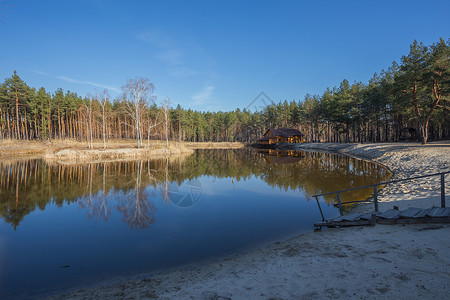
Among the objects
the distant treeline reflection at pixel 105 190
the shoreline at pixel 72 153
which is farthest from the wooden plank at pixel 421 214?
the shoreline at pixel 72 153

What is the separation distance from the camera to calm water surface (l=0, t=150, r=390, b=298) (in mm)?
6348

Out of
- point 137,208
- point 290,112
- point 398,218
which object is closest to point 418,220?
point 398,218

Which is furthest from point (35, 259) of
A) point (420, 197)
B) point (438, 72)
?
point (438, 72)

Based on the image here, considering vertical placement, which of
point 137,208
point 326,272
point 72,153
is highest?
point 72,153

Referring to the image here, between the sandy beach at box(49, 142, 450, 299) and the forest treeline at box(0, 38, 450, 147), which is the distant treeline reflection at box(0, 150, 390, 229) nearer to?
the sandy beach at box(49, 142, 450, 299)

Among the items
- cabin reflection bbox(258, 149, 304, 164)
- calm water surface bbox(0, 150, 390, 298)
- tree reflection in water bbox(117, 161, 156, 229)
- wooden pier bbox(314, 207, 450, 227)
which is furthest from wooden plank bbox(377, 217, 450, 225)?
cabin reflection bbox(258, 149, 304, 164)

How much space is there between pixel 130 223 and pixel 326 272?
8.18 m

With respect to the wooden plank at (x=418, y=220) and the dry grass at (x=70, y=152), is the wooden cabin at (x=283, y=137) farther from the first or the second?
the wooden plank at (x=418, y=220)

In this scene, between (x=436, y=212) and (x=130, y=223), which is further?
(x=130, y=223)

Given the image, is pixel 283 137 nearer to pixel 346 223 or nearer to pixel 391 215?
pixel 346 223

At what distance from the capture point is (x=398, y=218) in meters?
7.36

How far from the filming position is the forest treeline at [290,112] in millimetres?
29797

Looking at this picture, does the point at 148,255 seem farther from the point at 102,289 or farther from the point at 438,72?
the point at 438,72

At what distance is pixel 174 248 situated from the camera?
746 centimetres
